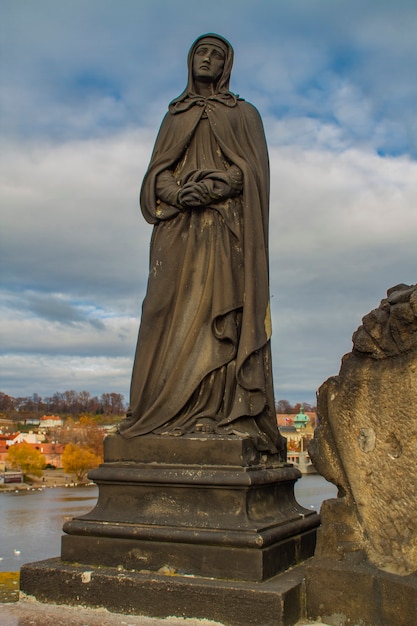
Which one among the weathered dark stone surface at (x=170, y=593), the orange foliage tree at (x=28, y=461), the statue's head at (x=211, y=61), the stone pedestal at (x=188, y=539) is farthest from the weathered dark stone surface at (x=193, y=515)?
the orange foliage tree at (x=28, y=461)

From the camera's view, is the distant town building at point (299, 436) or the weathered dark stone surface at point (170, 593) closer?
the weathered dark stone surface at point (170, 593)

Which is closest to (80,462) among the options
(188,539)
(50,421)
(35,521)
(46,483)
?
(46,483)

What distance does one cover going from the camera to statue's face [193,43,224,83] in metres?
5.72

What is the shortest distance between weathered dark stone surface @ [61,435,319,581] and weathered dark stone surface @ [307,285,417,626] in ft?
1.65

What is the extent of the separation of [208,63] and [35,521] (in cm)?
2746

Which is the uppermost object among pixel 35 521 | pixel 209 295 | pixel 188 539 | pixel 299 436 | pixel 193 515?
pixel 209 295

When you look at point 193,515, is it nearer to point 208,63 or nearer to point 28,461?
point 208,63

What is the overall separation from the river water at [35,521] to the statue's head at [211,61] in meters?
8.39

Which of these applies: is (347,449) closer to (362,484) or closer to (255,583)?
(362,484)

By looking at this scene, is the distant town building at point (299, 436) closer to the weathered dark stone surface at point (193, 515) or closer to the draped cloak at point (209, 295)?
the draped cloak at point (209, 295)

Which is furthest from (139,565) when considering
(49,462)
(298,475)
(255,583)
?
(49,462)

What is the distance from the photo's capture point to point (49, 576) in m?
4.48

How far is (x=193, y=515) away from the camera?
4457mm

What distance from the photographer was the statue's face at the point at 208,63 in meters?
5.72
